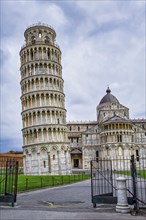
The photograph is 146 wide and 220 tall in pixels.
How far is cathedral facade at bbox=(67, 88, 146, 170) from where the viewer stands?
69438mm

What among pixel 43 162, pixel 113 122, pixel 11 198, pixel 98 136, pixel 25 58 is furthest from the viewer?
pixel 98 136

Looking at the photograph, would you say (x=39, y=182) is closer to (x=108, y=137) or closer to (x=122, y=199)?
(x=122, y=199)

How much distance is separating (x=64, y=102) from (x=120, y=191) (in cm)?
4522

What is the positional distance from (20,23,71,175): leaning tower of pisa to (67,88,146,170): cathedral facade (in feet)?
61.5

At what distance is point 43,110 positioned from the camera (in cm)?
5288

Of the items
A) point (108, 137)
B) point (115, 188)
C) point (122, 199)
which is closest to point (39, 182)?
point (115, 188)

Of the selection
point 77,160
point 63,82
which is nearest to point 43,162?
point 63,82

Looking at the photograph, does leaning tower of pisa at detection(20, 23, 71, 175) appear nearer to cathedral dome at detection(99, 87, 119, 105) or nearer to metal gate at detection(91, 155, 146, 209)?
metal gate at detection(91, 155, 146, 209)

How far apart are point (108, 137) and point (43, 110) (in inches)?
951

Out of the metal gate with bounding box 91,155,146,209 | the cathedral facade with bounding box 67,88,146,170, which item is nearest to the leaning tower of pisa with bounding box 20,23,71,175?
the cathedral facade with bounding box 67,88,146,170

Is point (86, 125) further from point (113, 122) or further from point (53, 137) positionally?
point (53, 137)

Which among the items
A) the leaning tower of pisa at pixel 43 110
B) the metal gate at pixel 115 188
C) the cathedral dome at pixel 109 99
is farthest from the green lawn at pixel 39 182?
the cathedral dome at pixel 109 99

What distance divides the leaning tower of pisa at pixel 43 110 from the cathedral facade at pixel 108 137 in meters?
18.7

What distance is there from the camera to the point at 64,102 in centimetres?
5719
